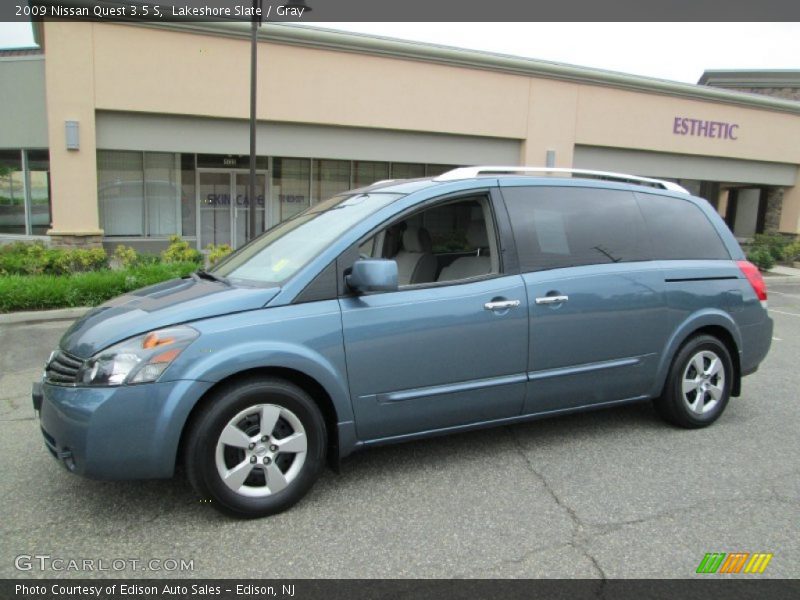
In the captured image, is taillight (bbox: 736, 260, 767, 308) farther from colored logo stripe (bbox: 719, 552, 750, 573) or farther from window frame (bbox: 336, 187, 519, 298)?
colored logo stripe (bbox: 719, 552, 750, 573)

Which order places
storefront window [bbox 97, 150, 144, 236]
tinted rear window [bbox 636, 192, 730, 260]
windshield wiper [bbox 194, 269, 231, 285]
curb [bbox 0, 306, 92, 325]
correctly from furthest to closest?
storefront window [bbox 97, 150, 144, 236], curb [bbox 0, 306, 92, 325], tinted rear window [bbox 636, 192, 730, 260], windshield wiper [bbox 194, 269, 231, 285]

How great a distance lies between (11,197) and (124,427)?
53.4ft

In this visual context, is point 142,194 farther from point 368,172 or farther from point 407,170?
point 407,170

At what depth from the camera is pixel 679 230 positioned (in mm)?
4766

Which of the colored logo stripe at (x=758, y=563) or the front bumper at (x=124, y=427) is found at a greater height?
the front bumper at (x=124, y=427)

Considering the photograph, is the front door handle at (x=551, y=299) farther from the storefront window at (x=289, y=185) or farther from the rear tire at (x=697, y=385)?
the storefront window at (x=289, y=185)

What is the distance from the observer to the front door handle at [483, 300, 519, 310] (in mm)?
3809

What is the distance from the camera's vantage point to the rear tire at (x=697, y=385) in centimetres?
457

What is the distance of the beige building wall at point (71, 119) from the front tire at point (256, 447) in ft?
38.5

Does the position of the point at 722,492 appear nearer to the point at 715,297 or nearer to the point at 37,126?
the point at 715,297

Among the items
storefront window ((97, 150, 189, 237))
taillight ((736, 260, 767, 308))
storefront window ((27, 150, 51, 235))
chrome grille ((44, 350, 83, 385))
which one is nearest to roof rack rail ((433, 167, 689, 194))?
taillight ((736, 260, 767, 308))

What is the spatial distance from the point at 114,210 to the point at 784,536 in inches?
631

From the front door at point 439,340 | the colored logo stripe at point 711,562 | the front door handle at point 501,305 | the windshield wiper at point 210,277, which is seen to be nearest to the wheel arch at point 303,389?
the front door at point 439,340

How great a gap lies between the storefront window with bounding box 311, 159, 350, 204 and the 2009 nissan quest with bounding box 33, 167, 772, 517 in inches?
558
